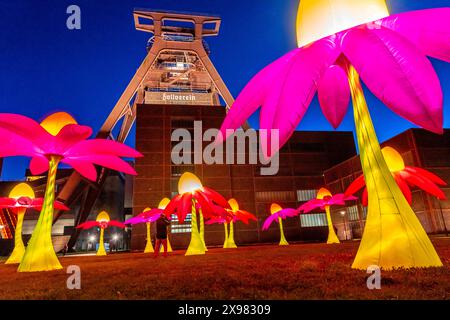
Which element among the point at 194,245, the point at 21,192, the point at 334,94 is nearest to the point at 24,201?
A: the point at 21,192

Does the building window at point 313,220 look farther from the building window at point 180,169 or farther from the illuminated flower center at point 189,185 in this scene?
the illuminated flower center at point 189,185

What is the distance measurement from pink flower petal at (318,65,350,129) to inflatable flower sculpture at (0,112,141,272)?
3628mm

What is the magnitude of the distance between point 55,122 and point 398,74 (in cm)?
712

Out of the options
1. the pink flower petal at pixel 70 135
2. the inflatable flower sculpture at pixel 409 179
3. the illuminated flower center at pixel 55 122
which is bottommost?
the inflatable flower sculpture at pixel 409 179

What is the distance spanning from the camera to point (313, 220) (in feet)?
96.2

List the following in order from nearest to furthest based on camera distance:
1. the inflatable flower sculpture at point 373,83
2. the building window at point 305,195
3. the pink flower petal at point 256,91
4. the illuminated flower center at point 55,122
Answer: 1. the inflatable flower sculpture at point 373,83
2. the pink flower petal at point 256,91
3. the illuminated flower center at point 55,122
4. the building window at point 305,195

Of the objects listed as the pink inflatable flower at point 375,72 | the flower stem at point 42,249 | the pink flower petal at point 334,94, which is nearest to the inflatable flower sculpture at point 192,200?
the flower stem at point 42,249

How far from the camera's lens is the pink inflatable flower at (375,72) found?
2.18m

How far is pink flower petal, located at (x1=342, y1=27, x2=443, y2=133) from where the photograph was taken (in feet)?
6.88

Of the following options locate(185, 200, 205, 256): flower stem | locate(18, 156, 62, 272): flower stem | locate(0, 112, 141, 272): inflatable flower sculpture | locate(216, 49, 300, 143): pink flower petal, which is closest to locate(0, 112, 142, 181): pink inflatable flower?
locate(0, 112, 141, 272): inflatable flower sculpture

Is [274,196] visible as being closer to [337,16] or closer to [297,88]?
[337,16]

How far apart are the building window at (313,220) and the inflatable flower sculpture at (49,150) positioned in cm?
2579
